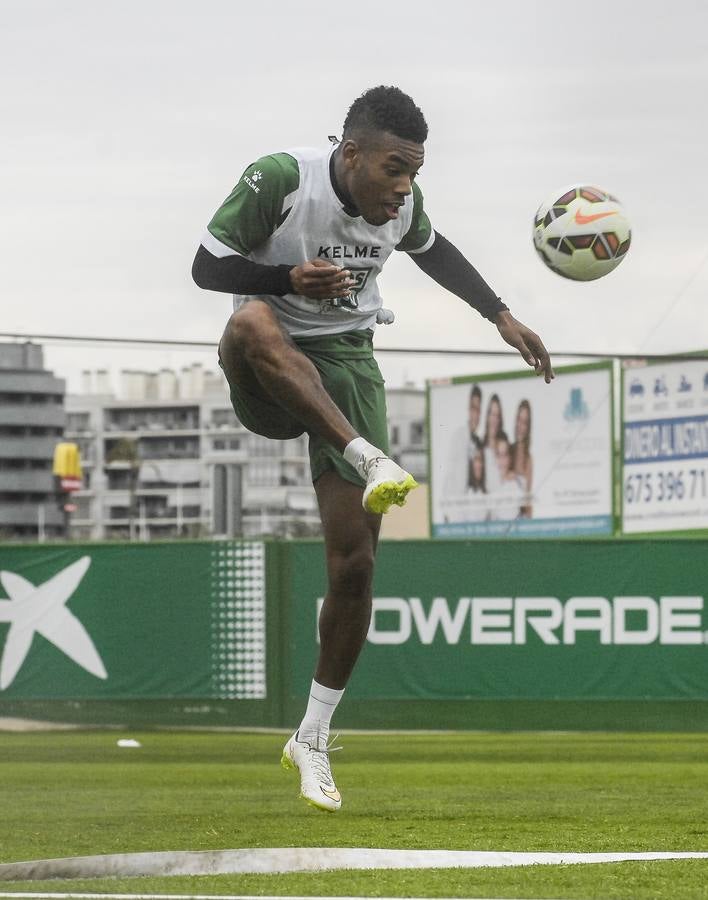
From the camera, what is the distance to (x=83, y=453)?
155125mm

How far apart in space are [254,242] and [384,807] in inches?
113

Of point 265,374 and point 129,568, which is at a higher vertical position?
point 265,374

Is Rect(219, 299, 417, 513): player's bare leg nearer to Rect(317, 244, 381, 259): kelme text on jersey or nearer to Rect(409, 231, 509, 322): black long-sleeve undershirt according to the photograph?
Rect(317, 244, 381, 259): kelme text on jersey

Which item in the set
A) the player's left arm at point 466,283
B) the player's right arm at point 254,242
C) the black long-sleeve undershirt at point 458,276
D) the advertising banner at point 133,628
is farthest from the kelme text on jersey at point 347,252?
the advertising banner at point 133,628

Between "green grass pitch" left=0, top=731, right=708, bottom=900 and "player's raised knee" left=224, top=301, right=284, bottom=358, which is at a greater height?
"player's raised knee" left=224, top=301, right=284, bottom=358

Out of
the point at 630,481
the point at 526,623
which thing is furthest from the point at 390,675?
the point at 630,481

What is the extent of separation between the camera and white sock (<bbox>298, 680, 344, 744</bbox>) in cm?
593

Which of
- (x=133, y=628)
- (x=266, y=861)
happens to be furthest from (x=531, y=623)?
(x=266, y=861)

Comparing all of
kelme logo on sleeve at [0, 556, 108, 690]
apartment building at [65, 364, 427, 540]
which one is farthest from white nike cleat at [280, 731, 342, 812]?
apartment building at [65, 364, 427, 540]

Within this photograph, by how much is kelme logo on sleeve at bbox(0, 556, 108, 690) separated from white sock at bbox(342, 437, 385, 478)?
976 cm

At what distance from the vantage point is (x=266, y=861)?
4.77m

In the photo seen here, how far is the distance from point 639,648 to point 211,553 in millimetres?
3736

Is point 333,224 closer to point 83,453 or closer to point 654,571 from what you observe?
point 654,571

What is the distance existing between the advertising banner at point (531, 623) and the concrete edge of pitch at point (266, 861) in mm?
9356
